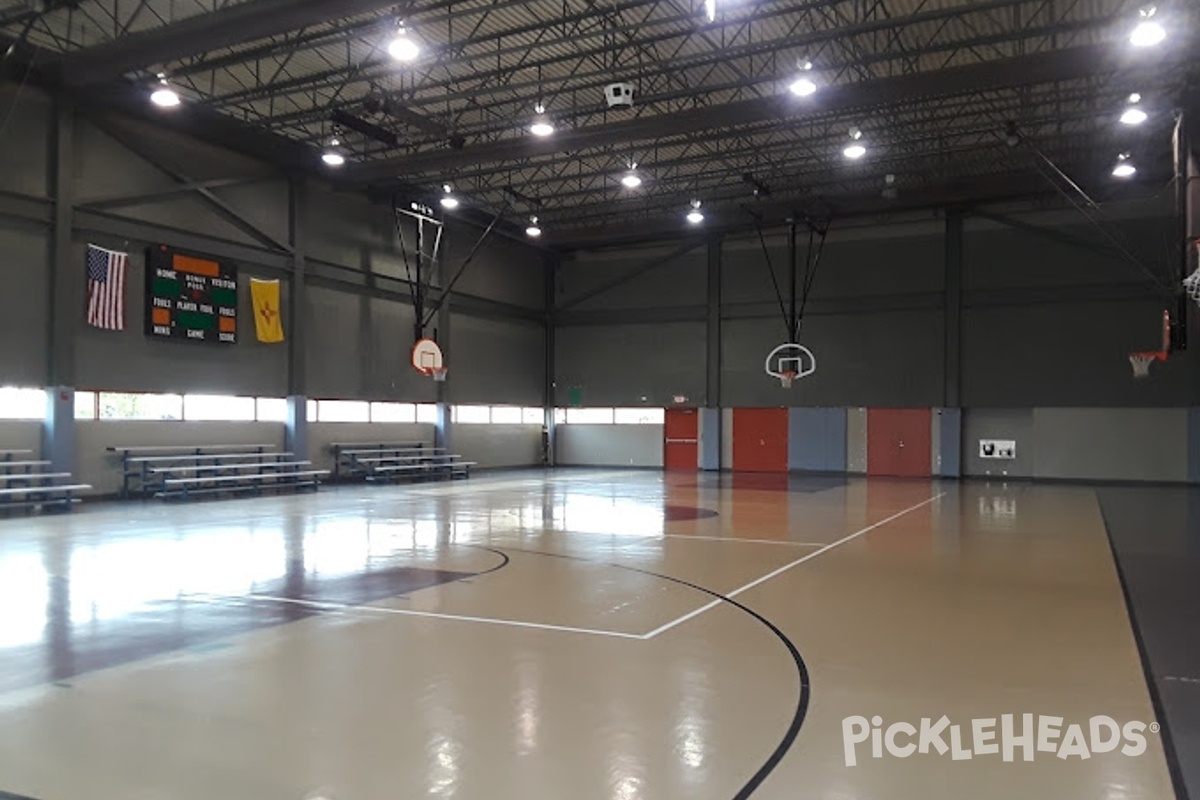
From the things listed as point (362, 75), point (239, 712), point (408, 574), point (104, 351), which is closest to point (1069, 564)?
point (408, 574)

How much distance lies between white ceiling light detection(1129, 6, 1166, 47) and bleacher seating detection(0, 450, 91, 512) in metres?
18.4

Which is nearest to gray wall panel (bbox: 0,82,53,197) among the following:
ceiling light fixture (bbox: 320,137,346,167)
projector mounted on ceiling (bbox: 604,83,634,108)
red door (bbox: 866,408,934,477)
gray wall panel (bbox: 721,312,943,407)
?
ceiling light fixture (bbox: 320,137,346,167)

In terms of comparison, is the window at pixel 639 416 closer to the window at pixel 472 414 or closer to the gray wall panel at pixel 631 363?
the gray wall panel at pixel 631 363

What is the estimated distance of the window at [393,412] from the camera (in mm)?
24797

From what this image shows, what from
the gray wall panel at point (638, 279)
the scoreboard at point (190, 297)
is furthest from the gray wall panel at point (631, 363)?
the scoreboard at point (190, 297)

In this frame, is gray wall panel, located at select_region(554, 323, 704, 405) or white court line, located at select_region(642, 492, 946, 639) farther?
gray wall panel, located at select_region(554, 323, 704, 405)

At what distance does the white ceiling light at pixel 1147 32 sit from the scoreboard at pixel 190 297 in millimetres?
17898

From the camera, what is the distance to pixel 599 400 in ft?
105

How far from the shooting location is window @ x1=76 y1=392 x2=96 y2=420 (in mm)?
17562

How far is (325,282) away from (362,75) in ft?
24.2

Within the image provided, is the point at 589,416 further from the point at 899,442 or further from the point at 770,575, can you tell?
the point at 770,575

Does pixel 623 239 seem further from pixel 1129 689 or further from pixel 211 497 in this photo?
pixel 1129 689

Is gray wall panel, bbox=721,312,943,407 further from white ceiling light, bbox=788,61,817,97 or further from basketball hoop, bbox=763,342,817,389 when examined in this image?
white ceiling light, bbox=788,61,817,97

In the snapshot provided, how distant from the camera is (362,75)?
16938 mm
